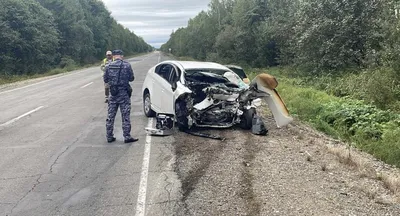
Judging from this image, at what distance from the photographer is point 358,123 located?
391 inches

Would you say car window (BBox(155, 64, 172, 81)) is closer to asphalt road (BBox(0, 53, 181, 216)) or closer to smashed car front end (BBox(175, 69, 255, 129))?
smashed car front end (BBox(175, 69, 255, 129))

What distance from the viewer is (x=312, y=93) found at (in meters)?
14.7

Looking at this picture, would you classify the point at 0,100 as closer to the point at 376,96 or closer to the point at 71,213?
the point at 71,213

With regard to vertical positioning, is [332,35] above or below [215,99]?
above

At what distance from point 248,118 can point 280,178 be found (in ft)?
11.1

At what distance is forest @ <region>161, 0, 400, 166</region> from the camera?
9.92 metres

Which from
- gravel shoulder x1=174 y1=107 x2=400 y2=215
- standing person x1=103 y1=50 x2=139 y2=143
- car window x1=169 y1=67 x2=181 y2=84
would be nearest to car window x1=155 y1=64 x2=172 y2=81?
car window x1=169 y1=67 x2=181 y2=84

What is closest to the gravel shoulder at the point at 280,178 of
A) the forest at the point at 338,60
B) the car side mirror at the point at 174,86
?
the car side mirror at the point at 174,86

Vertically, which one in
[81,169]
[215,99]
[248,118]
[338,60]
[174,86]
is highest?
[338,60]

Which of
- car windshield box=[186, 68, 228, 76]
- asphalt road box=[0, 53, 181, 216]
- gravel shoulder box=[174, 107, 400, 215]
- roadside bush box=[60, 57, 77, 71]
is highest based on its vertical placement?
car windshield box=[186, 68, 228, 76]

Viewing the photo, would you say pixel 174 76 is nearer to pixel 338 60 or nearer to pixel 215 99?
pixel 215 99

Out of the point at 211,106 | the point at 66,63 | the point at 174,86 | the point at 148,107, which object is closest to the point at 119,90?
the point at 174,86

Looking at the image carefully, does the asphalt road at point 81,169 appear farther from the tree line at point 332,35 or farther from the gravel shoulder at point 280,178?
the tree line at point 332,35

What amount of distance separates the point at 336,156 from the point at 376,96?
19.4 feet
